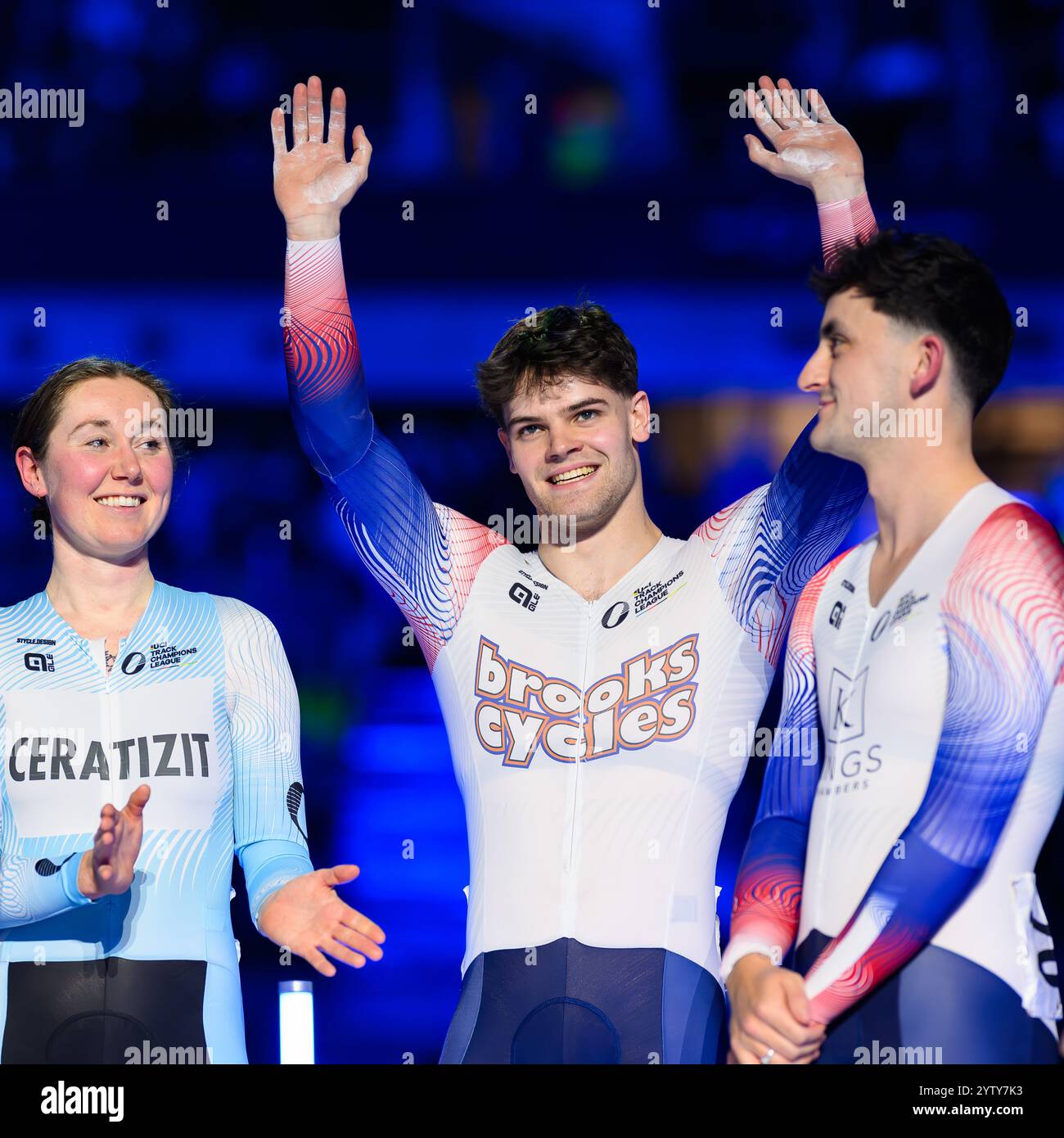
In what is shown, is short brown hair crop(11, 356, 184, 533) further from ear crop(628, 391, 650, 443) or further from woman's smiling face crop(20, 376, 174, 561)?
ear crop(628, 391, 650, 443)

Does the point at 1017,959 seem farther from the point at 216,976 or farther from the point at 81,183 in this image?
the point at 81,183

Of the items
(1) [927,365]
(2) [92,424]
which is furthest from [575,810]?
(2) [92,424]

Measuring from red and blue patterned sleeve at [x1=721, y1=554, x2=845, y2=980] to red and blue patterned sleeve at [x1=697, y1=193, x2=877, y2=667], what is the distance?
0.12 m

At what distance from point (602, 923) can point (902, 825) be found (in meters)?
0.74

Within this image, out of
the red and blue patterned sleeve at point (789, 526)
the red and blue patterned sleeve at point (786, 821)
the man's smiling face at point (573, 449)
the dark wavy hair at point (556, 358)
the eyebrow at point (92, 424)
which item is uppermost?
the dark wavy hair at point (556, 358)

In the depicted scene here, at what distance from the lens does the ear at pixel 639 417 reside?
409 centimetres

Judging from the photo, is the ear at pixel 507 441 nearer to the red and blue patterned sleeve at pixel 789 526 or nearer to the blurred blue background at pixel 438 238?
the red and blue patterned sleeve at pixel 789 526

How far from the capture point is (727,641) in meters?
3.89

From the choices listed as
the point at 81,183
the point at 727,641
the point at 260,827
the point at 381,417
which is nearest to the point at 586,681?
the point at 727,641

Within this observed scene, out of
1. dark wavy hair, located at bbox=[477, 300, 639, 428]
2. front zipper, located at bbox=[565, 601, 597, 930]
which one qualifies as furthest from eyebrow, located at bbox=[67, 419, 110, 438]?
front zipper, located at bbox=[565, 601, 597, 930]

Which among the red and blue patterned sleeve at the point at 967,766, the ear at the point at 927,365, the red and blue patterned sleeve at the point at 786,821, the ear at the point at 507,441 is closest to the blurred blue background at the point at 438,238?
the ear at the point at 507,441

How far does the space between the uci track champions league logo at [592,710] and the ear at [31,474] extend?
1195mm

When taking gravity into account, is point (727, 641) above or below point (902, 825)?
above

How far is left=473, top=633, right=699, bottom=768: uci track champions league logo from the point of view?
383 cm
